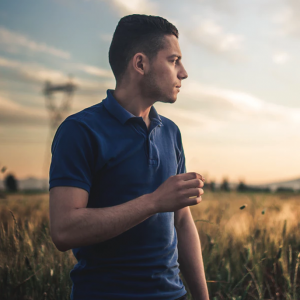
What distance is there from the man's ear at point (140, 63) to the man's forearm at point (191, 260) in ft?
2.58

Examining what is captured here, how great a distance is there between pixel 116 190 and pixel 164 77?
566 millimetres

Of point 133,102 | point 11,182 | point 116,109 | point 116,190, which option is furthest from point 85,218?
point 11,182

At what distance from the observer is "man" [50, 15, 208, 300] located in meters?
1.31

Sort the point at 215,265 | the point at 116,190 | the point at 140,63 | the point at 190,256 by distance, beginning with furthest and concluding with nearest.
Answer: the point at 215,265 → the point at 190,256 → the point at 140,63 → the point at 116,190

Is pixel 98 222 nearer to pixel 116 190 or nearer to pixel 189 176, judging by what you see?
pixel 116 190

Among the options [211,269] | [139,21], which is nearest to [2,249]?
[211,269]

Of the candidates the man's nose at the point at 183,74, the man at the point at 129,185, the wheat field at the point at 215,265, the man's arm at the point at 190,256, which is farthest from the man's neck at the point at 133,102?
the wheat field at the point at 215,265

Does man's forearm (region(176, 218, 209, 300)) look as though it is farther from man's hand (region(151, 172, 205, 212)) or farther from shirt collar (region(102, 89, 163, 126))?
shirt collar (region(102, 89, 163, 126))

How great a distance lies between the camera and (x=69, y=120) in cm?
146

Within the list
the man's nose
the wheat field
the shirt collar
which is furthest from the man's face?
the wheat field

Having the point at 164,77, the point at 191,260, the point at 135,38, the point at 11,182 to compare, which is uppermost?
the point at 11,182

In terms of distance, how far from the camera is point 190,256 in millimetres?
1798

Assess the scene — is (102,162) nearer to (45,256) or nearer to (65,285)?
(65,285)

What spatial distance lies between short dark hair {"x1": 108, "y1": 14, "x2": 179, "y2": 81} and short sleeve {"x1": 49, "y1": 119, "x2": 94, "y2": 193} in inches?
18.2
